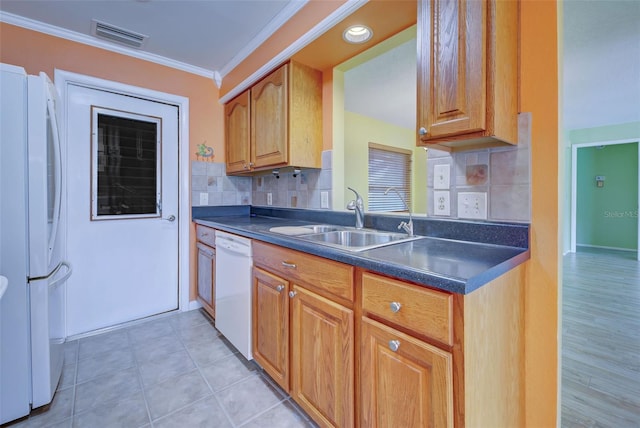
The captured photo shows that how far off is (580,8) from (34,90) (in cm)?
318

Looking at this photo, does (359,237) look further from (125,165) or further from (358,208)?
(125,165)

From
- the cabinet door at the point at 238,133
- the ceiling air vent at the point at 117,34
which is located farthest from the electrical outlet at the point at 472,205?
the ceiling air vent at the point at 117,34

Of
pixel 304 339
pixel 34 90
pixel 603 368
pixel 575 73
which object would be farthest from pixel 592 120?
pixel 34 90

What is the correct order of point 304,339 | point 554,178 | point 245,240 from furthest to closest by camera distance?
point 245,240
point 304,339
point 554,178

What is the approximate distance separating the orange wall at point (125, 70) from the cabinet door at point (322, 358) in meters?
1.76

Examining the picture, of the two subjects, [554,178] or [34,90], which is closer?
[554,178]

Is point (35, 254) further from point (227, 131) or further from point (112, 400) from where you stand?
point (227, 131)

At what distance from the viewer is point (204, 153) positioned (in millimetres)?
2740

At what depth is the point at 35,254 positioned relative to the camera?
1.36 metres

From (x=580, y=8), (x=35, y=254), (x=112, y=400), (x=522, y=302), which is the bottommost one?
(x=112, y=400)

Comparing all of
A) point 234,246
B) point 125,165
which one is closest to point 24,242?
point 234,246

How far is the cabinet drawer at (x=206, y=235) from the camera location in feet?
7.39

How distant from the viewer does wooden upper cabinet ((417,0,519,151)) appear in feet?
3.16

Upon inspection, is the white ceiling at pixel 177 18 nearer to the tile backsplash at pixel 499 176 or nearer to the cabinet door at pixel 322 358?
the tile backsplash at pixel 499 176
